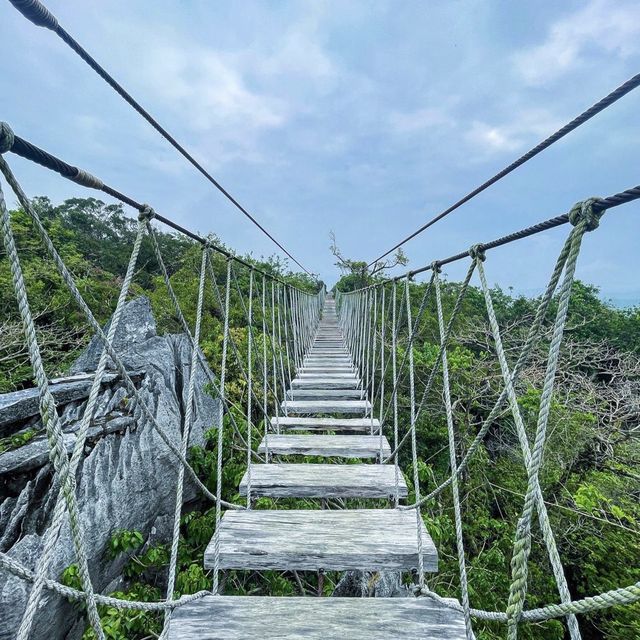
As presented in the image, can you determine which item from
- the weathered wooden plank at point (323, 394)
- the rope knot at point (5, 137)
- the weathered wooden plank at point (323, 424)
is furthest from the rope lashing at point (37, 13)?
the weathered wooden plank at point (323, 394)

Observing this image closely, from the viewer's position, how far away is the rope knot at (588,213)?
52 centimetres

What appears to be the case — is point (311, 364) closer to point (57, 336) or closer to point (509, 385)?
point (509, 385)

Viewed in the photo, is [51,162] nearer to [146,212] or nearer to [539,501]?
[146,212]

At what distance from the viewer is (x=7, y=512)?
1.29 m

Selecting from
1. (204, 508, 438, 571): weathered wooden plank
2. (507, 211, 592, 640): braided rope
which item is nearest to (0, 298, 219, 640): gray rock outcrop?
(204, 508, 438, 571): weathered wooden plank

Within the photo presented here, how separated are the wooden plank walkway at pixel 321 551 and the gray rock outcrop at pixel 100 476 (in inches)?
28.4

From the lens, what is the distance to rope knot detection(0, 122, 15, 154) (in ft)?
1.48

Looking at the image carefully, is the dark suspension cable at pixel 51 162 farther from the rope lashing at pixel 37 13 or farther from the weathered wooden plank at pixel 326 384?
the weathered wooden plank at pixel 326 384

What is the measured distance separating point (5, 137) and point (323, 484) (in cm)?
126

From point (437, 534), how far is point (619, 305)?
946cm

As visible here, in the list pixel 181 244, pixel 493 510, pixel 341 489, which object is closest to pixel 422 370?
pixel 493 510

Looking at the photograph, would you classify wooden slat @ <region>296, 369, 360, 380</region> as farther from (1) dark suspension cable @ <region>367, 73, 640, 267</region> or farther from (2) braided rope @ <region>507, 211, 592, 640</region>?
(2) braided rope @ <region>507, 211, 592, 640</region>

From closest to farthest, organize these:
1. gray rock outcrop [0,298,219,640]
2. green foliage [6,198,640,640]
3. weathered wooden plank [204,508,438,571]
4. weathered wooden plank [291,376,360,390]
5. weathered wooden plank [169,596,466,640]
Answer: weathered wooden plank [169,596,466,640] → weathered wooden plank [204,508,438,571] → gray rock outcrop [0,298,219,640] → green foliage [6,198,640,640] → weathered wooden plank [291,376,360,390]

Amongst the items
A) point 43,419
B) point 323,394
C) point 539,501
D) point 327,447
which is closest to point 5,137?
point 43,419
